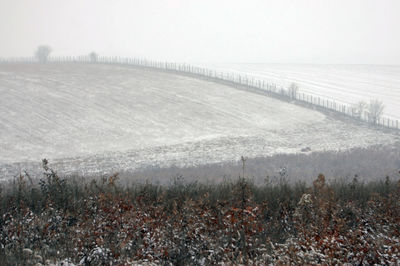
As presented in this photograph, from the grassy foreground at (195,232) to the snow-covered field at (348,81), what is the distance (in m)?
44.4

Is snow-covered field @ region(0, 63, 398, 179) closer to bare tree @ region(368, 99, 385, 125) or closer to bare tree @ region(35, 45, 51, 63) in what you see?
bare tree @ region(368, 99, 385, 125)

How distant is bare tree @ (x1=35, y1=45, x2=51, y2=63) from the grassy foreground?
300 ft

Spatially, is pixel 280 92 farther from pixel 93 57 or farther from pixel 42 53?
pixel 42 53

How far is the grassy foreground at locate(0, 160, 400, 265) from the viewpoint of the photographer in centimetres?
940

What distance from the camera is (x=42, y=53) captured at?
326 ft

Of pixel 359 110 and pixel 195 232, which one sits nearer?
pixel 195 232

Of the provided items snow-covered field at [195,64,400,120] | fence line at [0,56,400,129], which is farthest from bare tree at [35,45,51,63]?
snow-covered field at [195,64,400,120]

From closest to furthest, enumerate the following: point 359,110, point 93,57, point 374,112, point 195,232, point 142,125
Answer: point 195,232
point 142,125
point 374,112
point 359,110
point 93,57

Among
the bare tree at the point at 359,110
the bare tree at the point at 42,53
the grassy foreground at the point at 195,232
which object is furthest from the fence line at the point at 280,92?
the grassy foreground at the point at 195,232

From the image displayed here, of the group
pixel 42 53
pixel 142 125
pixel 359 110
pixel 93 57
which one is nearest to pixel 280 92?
pixel 359 110

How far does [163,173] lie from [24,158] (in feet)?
36.5

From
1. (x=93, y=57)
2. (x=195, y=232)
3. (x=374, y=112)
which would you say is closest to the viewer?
(x=195, y=232)

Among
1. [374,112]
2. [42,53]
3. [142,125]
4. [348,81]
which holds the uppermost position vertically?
[42,53]

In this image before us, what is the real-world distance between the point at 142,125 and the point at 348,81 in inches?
2155
